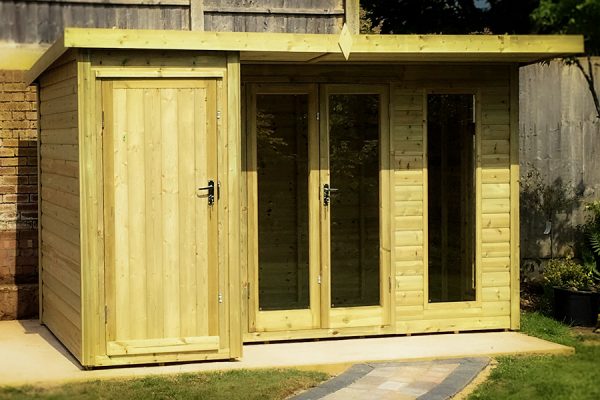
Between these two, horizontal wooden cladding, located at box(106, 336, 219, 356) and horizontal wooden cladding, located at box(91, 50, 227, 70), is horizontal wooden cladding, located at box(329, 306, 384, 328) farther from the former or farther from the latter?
horizontal wooden cladding, located at box(91, 50, 227, 70)

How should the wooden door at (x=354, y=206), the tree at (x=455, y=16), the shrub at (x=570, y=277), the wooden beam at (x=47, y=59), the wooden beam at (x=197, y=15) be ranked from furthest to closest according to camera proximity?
the tree at (x=455, y=16), the wooden beam at (x=197, y=15), the shrub at (x=570, y=277), the wooden door at (x=354, y=206), the wooden beam at (x=47, y=59)

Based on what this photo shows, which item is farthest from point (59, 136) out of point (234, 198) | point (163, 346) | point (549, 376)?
point (549, 376)

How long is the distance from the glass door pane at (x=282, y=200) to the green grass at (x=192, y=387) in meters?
1.45

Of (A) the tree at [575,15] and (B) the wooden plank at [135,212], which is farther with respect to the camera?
(A) the tree at [575,15]

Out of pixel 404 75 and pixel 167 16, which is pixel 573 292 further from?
pixel 167 16

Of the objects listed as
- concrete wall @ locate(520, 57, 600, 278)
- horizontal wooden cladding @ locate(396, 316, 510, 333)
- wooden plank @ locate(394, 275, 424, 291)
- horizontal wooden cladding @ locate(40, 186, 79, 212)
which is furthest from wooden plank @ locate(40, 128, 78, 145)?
concrete wall @ locate(520, 57, 600, 278)

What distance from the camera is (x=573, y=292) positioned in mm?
10469

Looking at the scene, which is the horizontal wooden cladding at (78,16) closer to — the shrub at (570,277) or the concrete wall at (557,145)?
the concrete wall at (557,145)

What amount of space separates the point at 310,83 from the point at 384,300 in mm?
2042

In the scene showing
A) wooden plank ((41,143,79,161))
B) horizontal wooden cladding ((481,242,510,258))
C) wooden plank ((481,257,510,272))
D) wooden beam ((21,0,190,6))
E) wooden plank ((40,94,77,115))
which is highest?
wooden beam ((21,0,190,6))

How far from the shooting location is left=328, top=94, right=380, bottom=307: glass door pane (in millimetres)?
9680

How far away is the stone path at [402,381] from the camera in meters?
7.52

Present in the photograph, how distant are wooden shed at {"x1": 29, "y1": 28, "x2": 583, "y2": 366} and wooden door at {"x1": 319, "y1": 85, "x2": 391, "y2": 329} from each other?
0.01 metres

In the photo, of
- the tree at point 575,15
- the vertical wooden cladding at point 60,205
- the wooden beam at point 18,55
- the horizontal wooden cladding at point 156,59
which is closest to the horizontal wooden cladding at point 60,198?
the vertical wooden cladding at point 60,205
